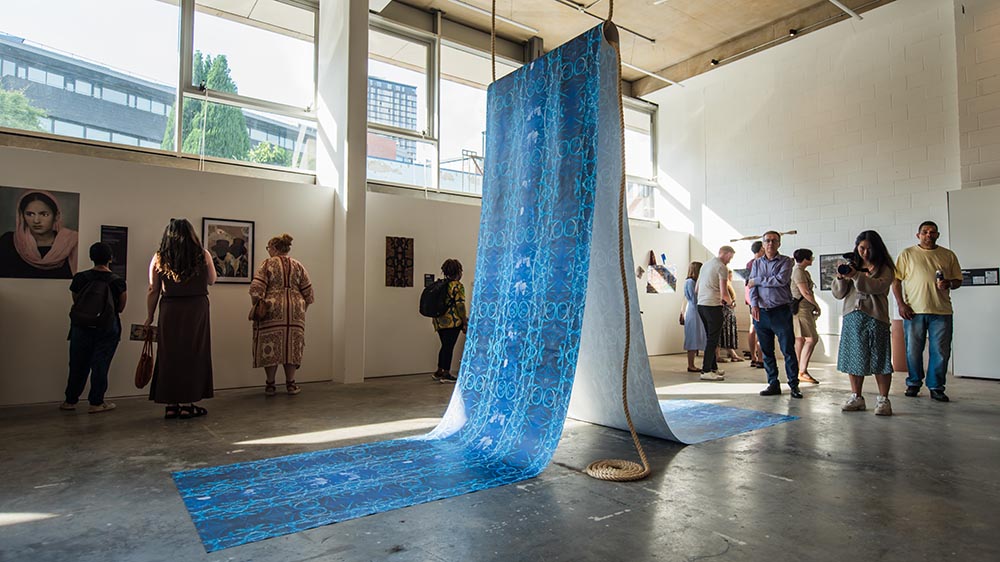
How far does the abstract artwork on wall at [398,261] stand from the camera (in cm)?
655

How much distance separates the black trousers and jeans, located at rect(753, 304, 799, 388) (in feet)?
9.97

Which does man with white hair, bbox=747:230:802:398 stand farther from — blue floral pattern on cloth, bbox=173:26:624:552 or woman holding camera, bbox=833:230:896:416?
blue floral pattern on cloth, bbox=173:26:624:552

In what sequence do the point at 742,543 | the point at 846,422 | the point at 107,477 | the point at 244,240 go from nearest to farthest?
the point at 742,543, the point at 107,477, the point at 846,422, the point at 244,240

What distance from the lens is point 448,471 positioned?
2814 mm

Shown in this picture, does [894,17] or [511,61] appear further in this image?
[511,61]

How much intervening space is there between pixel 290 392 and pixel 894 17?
27.3ft

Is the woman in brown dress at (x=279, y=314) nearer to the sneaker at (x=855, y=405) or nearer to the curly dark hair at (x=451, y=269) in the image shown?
the curly dark hair at (x=451, y=269)

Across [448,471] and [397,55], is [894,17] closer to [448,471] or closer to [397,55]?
[397,55]

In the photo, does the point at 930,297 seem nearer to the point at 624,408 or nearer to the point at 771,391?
the point at 771,391

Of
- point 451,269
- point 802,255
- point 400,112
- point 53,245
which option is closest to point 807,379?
point 802,255

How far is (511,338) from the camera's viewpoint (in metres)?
3.27

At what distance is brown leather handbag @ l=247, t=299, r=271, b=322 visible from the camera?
5148 millimetres

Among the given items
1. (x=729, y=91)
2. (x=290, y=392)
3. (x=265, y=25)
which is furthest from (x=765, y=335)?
(x=265, y=25)

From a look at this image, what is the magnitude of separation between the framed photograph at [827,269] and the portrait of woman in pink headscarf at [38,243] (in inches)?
337
